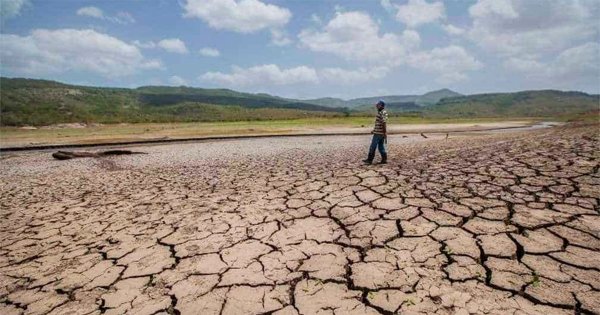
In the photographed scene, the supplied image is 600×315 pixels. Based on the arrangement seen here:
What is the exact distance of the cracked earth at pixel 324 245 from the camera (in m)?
2.65

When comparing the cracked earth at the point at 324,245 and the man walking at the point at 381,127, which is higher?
the man walking at the point at 381,127

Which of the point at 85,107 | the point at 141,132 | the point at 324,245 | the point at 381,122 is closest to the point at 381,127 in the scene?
the point at 381,122

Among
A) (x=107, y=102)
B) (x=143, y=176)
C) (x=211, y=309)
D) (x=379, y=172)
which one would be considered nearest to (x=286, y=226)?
(x=211, y=309)

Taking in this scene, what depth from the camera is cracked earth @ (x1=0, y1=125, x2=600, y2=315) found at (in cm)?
265

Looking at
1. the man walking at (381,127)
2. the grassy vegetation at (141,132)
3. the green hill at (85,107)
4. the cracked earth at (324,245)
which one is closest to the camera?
the cracked earth at (324,245)

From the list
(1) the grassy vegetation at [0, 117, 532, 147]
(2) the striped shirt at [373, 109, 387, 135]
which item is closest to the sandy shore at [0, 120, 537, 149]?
(1) the grassy vegetation at [0, 117, 532, 147]

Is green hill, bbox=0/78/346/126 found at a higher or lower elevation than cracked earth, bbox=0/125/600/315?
higher

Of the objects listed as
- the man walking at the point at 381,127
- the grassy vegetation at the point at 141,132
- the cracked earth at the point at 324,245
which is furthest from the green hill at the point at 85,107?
the cracked earth at the point at 324,245

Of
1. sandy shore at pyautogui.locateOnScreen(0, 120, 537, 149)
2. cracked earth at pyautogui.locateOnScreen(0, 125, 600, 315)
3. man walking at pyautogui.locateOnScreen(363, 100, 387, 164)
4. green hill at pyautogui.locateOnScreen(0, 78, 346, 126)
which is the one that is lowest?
cracked earth at pyautogui.locateOnScreen(0, 125, 600, 315)

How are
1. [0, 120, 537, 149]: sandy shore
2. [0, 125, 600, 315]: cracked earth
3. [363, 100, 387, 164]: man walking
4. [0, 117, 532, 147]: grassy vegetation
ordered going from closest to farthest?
[0, 125, 600, 315]: cracked earth < [363, 100, 387, 164]: man walking < [0, 120, 537, 149]: sandy shore < [0, 117, 532, 147]: grassy vegetation

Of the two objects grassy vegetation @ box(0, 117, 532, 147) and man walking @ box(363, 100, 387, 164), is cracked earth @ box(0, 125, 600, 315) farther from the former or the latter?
grassy vegetation @ box(0, 117, 532, 147)

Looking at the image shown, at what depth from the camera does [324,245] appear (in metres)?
3.59

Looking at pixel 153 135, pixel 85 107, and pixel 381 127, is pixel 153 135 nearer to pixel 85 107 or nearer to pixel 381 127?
pixel 381 127

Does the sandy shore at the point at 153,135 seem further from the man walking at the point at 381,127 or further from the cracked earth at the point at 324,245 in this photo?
the cracked earth at the point at 324,245
